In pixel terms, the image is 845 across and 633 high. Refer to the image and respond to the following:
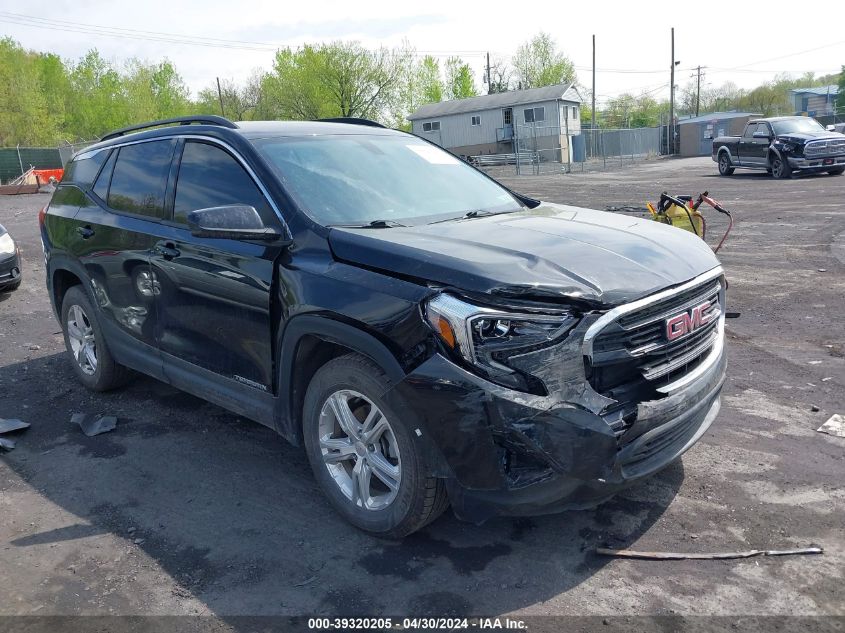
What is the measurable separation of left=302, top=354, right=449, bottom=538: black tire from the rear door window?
1869mm

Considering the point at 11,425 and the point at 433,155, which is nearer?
the point at 433,155

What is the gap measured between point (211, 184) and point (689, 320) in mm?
2731

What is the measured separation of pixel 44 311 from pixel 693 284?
26.7ft

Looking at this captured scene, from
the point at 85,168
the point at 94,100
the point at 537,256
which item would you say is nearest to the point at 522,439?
the point at 537,256

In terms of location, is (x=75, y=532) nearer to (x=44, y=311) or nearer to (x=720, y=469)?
(x=720, y=469)

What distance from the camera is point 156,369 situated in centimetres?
476

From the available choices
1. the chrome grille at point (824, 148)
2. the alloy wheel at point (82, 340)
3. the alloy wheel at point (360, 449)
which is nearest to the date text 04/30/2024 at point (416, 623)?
the alloy wheel at point (360, 449)

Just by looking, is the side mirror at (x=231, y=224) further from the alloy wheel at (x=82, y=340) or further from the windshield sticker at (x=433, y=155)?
the alloy wheel at (x=82, y=340)

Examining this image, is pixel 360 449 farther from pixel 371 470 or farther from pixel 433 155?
pixel 433 155

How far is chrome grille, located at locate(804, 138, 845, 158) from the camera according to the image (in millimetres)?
21812

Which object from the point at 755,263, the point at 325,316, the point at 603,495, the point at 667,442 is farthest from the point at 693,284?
the point at 755,263

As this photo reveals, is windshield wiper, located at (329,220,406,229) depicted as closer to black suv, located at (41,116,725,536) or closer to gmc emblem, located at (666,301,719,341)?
black suv, located at (41,116,725,536)

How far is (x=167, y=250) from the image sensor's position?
4383mm

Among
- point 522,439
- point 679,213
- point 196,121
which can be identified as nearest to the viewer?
point 522,439
